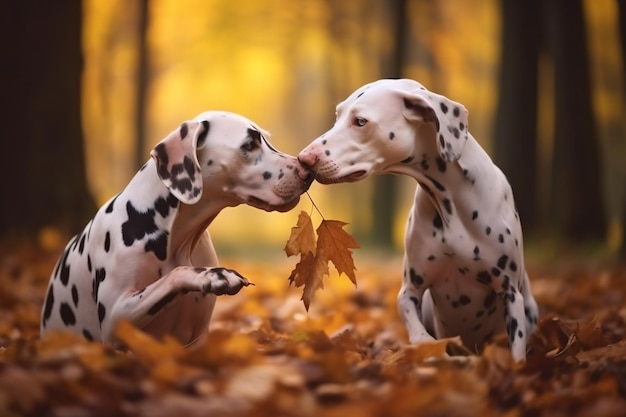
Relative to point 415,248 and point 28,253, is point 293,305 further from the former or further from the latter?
point 28,253

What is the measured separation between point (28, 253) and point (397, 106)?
6.49m

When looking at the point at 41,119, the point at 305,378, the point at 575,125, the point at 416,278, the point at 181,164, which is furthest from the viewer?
the point at 575,125

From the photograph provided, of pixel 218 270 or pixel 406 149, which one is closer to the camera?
pixel 218 270

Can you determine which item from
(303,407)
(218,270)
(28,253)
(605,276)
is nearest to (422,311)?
(218,270)

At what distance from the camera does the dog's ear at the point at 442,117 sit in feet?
15.0

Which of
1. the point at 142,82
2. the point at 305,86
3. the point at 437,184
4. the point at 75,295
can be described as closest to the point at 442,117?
the point at 437,184

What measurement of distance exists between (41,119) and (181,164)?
775 centimetres

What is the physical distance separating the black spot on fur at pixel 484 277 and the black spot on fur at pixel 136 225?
6.10 feet

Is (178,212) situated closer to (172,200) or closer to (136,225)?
(172,200)

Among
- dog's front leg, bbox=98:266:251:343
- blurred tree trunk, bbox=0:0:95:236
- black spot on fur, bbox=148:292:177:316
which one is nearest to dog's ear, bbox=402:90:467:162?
dog's front leg, bbox=98:266:251:343

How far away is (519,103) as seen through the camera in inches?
620

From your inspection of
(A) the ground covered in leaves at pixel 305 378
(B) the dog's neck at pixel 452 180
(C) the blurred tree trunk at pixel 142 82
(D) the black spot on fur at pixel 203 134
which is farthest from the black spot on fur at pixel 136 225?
(C) the blurred tree trunk at pixel 142 82

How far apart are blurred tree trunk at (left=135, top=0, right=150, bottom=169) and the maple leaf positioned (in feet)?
56.1

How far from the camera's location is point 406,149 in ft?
15.3
